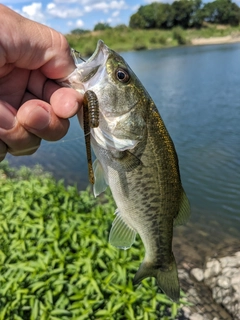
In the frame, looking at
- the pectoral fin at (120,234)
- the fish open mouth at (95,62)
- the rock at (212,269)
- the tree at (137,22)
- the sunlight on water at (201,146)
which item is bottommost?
the tree at (137,22)

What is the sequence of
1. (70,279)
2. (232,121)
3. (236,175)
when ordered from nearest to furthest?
(70,279) → (236,175) → (232,121)

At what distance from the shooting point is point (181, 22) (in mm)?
69938

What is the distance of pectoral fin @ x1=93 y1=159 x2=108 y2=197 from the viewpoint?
2.31m

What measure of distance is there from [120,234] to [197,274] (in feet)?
12.9

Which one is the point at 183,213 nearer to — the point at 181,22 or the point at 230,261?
the point at 230,261

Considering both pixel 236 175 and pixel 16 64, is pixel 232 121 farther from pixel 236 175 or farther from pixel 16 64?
pixel 16 64

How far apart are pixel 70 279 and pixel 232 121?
9861 mm

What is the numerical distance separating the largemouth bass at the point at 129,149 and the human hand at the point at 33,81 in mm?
154

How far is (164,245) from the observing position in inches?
102

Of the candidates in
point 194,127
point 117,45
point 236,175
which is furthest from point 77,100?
→ point 117,45

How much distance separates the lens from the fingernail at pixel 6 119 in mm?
2453

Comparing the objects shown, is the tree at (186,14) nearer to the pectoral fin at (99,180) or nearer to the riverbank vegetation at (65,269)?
the riverbank vegetation at (65,269)

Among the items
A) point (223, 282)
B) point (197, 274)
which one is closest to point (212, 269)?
point (197, 274)

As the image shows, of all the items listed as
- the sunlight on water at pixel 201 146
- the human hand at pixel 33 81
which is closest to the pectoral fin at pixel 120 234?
the human hand at pixel 33 81
